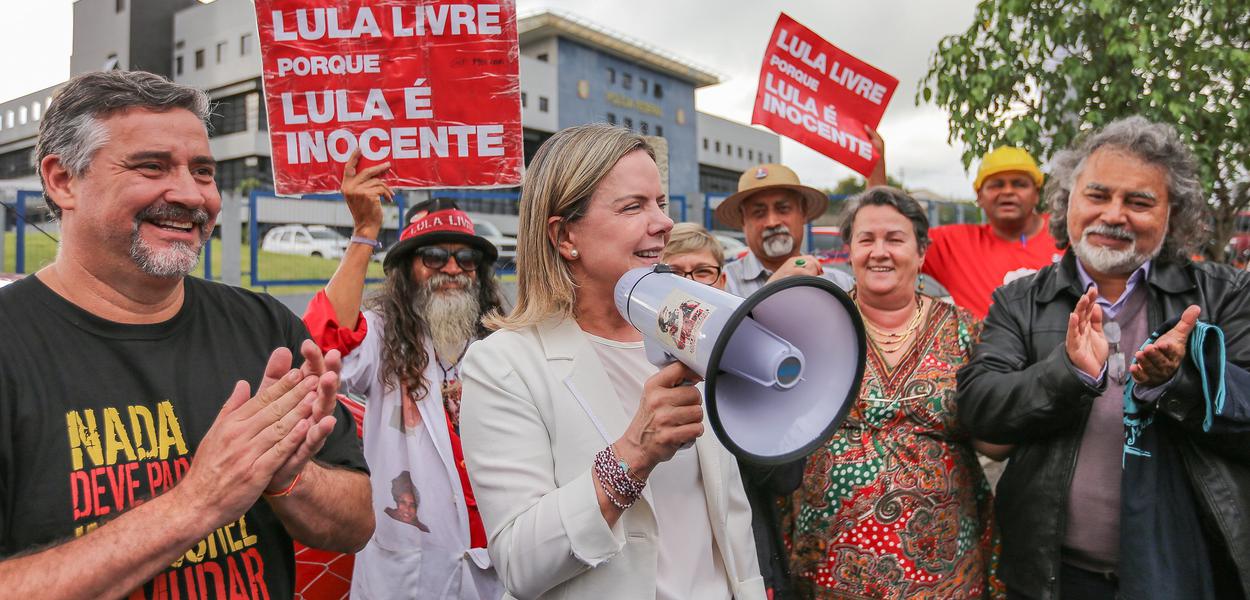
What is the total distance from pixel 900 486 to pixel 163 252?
6.90 ft

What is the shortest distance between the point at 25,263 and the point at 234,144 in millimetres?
32899

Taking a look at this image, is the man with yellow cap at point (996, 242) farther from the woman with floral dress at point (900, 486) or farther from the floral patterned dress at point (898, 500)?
the floral patterned dress at point (898, 500)

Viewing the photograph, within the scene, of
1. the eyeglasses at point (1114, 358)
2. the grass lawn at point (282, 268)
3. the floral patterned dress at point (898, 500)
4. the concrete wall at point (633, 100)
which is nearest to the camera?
the eyeglasses at point (1114, 358)

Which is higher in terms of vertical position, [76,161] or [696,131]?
[696,131]

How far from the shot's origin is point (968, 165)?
20.5ft

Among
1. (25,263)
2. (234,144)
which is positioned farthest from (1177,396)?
(234,144)

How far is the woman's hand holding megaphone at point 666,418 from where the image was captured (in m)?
1.51

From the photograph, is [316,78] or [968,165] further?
[968,165]

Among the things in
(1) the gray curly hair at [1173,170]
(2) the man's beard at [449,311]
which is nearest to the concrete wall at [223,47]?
(2) the man's beard at [449,311]

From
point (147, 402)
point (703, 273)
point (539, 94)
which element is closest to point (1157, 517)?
point (703, 273)

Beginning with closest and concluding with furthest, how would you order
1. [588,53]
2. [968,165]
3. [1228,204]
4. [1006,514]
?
[1006,514] < [968,165] < [1228,204] < [588,53]

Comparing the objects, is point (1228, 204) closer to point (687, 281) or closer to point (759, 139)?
point (687, 281)

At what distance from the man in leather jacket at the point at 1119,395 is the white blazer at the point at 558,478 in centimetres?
97

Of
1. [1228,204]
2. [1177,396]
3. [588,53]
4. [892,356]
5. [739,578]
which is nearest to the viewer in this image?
[739,578]
